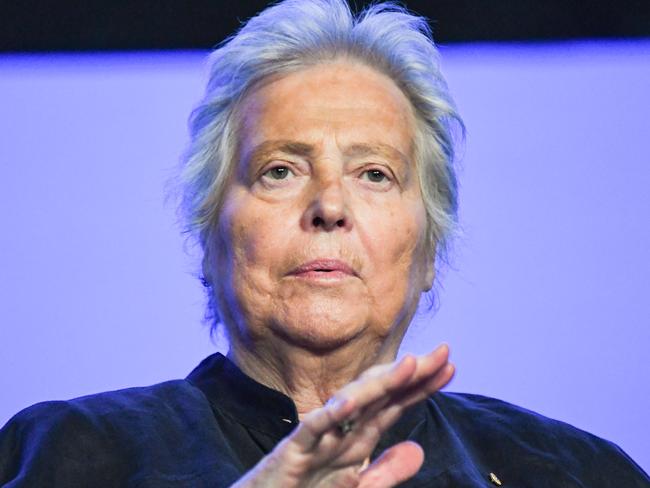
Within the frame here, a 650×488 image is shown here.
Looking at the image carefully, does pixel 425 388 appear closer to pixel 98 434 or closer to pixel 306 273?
pixel 306 273

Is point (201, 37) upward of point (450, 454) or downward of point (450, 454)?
upward

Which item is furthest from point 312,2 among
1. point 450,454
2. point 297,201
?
point 450,454

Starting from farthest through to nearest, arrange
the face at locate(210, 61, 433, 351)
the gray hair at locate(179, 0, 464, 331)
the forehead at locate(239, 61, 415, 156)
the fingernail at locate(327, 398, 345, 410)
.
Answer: the gray hair at locate(179, 0, 464, 331) → the forehead at locate(239, 61, 415, 156) → the face at locate(210, 61, 433, 351) → the fingernail at locate(327, 398, 345, 410)

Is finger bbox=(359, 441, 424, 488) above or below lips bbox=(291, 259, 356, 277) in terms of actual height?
below

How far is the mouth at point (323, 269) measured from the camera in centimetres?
203

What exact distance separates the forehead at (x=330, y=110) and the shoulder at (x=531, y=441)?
0.50 metres

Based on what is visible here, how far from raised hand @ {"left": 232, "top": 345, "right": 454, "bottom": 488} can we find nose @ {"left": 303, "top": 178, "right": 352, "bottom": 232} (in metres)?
0.58

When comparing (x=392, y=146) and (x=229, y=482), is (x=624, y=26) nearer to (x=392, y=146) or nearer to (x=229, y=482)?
(x=392, y=146)

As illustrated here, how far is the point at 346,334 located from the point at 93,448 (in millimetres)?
441

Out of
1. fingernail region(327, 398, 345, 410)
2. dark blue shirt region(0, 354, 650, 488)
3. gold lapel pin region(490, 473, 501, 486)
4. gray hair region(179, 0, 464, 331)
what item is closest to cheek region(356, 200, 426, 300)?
gray hair region(179, 0, 464, 331)

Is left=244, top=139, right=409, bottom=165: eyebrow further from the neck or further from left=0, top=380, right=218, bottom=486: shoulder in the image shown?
left=0, top=380, right=218, bottom=486: shoulder

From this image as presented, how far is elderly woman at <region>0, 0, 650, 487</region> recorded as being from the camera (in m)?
2.01

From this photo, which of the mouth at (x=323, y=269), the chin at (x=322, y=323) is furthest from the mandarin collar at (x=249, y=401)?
the mouth at (x=323, y=269)

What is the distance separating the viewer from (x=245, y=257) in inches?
83.0
